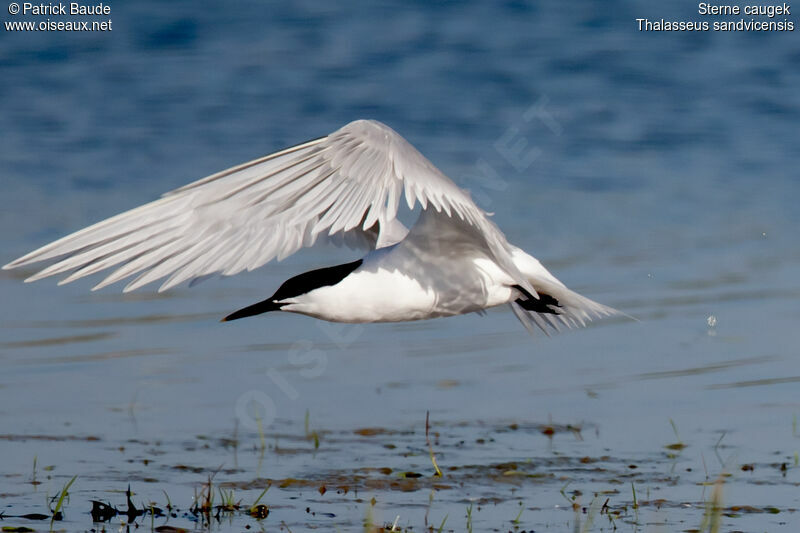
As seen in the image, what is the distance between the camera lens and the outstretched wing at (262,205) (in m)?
3.60

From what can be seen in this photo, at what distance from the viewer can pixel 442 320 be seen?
24.0ft

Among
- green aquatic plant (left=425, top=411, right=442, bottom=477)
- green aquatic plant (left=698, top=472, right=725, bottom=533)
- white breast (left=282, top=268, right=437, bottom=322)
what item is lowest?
green aquatic plant (left=698, top=472, right=725, bottom=533)

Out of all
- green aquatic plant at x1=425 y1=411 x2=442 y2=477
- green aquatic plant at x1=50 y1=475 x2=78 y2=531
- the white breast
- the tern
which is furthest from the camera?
green aquatic plant at x1=425 y1=411 x2=442 y2=477

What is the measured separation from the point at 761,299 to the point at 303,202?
14.0 feet

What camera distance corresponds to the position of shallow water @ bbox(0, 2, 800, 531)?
16.1 ft

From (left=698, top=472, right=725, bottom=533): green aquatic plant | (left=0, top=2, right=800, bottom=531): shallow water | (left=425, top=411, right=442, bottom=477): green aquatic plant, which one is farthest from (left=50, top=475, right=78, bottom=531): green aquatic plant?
(left=698, top=472, right=725, bottom=533): green aquatic plant

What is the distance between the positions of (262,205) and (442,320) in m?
3.69

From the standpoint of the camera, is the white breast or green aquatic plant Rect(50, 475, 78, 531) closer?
green aquatic plant Rect(50, 475, 78, 531)

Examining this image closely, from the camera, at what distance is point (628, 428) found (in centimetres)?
555

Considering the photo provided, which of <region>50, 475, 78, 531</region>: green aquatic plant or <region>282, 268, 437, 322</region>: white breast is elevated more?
<region>282, 268, 437, 322</region>: white breast

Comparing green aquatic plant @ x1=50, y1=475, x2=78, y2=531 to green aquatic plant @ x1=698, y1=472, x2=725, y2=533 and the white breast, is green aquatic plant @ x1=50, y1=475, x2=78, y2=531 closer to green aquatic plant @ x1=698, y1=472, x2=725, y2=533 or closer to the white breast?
the white breast

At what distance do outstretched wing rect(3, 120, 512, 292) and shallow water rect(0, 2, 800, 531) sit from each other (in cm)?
110

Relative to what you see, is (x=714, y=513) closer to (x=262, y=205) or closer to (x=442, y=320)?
(x=262, y=205)

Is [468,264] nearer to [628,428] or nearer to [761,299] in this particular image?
[628,428]
